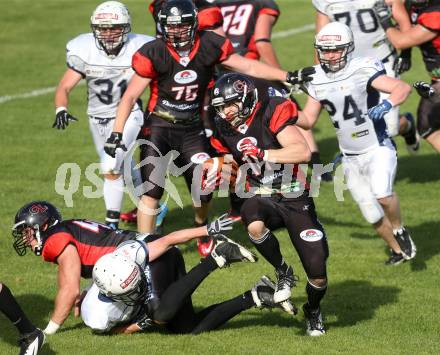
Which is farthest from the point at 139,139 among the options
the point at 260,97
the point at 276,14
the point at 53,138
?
the point at 53,138

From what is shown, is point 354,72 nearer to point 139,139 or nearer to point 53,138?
point 139,139

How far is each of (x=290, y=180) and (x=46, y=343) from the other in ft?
7.07

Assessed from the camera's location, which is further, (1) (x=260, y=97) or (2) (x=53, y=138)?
(2) (x=53, y=138)

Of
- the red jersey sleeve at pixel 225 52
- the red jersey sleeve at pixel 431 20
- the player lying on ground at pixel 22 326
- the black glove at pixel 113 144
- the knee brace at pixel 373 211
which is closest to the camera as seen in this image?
the player lying on ground at pixel 22 326

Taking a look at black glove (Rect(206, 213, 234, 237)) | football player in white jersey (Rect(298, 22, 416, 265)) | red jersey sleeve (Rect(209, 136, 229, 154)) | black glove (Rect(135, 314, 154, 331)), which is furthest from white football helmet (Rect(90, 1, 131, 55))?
black glove (Rect(135, 314, 154, 331))

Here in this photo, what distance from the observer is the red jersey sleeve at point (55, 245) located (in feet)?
24.8

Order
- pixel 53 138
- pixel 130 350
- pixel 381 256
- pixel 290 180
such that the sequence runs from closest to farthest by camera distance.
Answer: pixel 130 350
pixel 290 180
pixel 381 256
pixel 53 138

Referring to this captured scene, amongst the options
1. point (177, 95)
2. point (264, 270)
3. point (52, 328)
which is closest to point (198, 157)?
point (177, 95)

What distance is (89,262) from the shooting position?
7719 mm

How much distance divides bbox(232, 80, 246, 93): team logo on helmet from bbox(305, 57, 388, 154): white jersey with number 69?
1.77m

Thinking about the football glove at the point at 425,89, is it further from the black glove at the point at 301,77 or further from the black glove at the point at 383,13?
the black glove at the point at 383,13

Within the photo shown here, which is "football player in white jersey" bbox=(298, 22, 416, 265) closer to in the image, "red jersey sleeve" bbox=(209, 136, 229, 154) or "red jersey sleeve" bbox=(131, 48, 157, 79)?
"red jersey sleeve" bbox=(209, 136, 229, 154)

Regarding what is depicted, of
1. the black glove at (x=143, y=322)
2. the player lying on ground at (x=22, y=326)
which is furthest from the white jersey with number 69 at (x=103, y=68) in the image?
the player lying on ground at (x=22, y=326)

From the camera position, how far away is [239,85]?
7598 millimetres
